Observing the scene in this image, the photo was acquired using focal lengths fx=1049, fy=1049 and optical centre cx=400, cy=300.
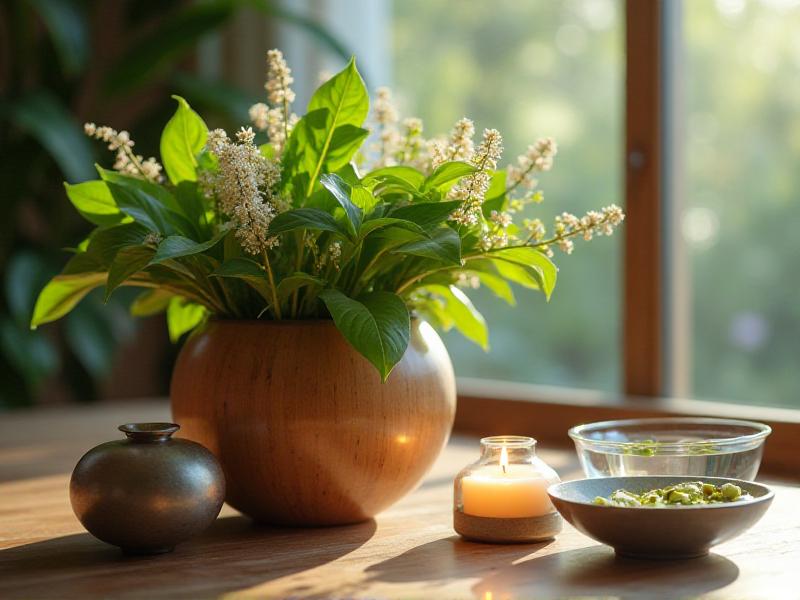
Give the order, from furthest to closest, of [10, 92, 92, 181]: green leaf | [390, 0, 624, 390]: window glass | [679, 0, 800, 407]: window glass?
[390, 0, 624, 390]: window glass
[679, 0, 800, 407]: window glass
[10, 92, 92, 181]: green leaf

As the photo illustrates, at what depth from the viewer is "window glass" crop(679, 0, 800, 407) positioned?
346 cm

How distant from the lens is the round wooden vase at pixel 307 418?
37.8 inches

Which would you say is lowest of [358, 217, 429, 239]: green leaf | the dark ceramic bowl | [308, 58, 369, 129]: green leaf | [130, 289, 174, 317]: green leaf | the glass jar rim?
the dark ceramic bowl

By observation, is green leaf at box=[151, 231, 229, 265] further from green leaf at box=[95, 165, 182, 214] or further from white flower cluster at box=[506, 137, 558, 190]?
white flower cluster at box=[506, 137, 558, 190]

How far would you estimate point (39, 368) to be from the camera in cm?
249

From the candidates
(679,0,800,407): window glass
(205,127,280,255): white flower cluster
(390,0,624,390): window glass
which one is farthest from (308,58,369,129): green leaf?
(390,0,624,390): window glass

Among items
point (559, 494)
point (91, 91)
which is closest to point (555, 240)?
point (559, 494)

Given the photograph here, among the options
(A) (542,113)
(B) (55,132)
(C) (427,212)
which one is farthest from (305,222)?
(A) (542,113)

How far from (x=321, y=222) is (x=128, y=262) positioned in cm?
19

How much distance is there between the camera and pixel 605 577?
82 cm

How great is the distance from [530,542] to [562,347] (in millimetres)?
3125

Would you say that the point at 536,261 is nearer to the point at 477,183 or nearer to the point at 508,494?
the point at 477,183

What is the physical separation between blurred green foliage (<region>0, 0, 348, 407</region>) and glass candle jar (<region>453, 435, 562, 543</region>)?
1.55 m

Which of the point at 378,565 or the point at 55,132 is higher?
the point at 55,132
